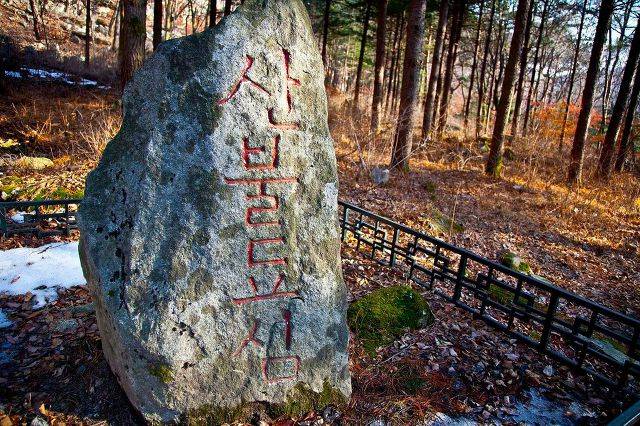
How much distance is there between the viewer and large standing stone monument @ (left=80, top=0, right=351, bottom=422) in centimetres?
237

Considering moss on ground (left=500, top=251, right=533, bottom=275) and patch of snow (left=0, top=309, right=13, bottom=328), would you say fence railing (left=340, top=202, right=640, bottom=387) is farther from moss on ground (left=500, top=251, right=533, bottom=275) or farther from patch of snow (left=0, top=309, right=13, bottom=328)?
patch of snow (left=0, top=309, right=13, bottom=328)

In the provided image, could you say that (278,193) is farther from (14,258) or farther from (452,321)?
(14,258)

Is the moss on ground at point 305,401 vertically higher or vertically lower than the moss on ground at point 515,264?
lower

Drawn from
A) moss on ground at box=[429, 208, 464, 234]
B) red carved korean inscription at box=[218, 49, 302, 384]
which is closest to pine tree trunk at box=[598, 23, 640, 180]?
moss on ground at box=[429, 208, 464, 234]

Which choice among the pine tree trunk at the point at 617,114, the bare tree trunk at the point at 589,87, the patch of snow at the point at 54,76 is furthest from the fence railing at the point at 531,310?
the patch of snow at the point at 54,76

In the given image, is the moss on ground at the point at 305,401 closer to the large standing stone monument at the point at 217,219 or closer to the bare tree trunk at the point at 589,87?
the large standing stone monument at the point at 217,219

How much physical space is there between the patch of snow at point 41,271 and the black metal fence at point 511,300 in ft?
1.76

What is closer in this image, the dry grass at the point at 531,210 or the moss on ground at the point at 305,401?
the moss on ground at the point at 305,401

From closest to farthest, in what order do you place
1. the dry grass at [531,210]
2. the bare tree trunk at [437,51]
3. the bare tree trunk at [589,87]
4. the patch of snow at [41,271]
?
the patch of snow at [41,271] < the dry grass at [531,210] < the bare tree trunk at [589,87] < the bare tree trunk at [437,51]

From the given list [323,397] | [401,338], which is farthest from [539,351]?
[323,397]

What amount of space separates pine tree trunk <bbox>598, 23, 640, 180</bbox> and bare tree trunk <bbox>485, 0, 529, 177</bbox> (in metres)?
3.22

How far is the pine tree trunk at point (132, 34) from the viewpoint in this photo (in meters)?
8.25

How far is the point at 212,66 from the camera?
2377mm

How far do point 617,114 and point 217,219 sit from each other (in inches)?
535
